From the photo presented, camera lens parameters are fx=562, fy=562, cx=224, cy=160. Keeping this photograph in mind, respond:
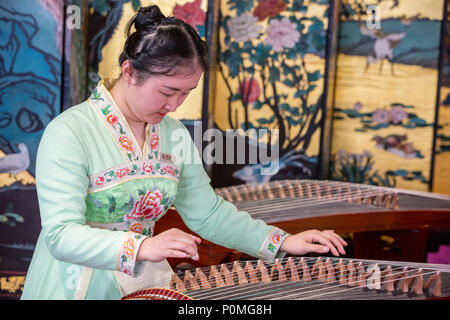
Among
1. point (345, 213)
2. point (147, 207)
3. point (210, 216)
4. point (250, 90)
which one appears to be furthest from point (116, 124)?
point (250, 90)

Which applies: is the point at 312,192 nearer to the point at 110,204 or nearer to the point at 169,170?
the point at 169,170

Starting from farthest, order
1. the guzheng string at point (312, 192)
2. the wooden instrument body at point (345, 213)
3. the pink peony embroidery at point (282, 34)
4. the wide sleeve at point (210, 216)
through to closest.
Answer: the pink peony embroidery at point (282, 34) → the guzheng string at point (312, 192) → the wooden instrument body at point (345, 213) → the wide sleeve at point (210, 216)

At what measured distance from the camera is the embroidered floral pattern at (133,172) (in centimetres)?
147

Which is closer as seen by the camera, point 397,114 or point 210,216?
point 210,216

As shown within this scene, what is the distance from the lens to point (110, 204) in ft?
4.91

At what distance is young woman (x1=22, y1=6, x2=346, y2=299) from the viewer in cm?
129

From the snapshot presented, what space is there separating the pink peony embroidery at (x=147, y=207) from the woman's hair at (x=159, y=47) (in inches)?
13.0

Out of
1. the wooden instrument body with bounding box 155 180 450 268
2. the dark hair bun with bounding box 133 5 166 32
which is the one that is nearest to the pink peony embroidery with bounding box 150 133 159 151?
the dark hair bun with bounding box 133 5 166 32

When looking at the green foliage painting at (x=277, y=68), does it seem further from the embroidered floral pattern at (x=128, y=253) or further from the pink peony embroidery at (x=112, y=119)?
the embroidered floral pattern at (x=128, y=253)

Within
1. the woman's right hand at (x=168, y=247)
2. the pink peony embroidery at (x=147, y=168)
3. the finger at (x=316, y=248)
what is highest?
the pink peony embroidery at (x=147, y=168)

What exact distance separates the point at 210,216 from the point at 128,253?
19.6 inches

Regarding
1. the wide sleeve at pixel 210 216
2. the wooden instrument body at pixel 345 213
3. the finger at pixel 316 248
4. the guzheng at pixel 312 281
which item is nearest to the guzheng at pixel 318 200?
the wooden instrument body at pixel 345 213
